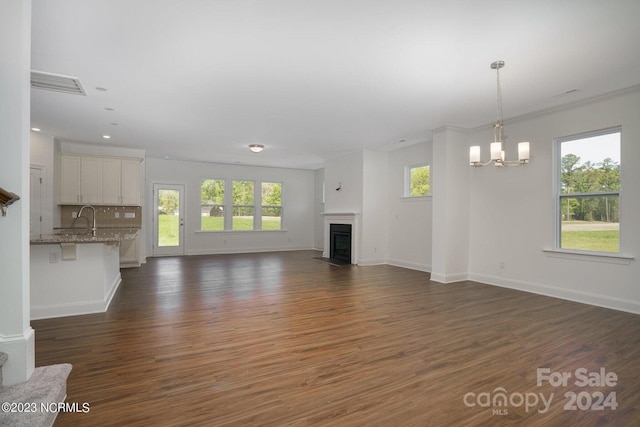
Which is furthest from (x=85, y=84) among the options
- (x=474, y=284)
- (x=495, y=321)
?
(x=474, y=284)

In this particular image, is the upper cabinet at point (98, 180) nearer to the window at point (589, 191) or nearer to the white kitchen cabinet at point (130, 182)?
the white kitchen cabinet at point (130, 182)

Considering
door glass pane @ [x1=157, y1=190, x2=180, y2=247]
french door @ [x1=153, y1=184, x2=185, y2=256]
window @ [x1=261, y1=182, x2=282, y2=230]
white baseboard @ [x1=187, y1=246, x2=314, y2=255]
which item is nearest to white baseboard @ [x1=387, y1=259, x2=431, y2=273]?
white baseboard @ [x1=187, y1=246, x2=314, y2=255]

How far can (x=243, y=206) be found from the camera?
33.1ft

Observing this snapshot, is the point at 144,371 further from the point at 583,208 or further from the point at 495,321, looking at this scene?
the point at 583,208

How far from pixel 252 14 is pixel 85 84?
2610 mm

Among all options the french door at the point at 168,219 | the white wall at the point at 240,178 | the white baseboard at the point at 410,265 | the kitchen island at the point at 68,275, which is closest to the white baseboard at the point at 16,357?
the kitchen island at the point at 68,275

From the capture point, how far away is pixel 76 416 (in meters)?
1.86

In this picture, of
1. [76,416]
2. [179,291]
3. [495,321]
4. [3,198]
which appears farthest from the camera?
[179,291]

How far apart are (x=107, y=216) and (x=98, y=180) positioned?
86 cm

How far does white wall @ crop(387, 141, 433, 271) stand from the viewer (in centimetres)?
676

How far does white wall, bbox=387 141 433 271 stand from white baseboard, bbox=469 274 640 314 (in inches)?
54.6

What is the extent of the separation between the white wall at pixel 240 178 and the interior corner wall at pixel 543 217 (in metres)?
6.08

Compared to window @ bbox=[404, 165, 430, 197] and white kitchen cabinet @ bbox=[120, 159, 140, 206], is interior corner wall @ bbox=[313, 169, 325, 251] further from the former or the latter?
white kitchen cabinet @ bbox=[120, 159, 140, 206]

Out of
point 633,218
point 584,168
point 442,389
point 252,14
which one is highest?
point 252,14
